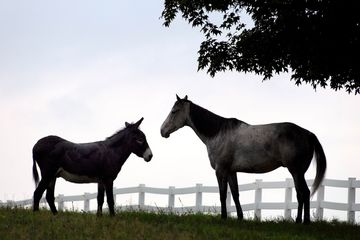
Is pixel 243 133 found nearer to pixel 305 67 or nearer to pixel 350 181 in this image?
pixel 305 67

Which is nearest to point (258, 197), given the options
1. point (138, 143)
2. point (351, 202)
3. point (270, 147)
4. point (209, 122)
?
point (351, 202)

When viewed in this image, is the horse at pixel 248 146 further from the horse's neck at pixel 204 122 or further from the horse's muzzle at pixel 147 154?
the horse's muzzle at pixel 147 154

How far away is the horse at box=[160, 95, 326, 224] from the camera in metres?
18.8

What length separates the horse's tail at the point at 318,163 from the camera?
19453 mm

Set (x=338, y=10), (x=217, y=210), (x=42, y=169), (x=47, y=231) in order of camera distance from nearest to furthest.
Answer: (x=47, y=231) → (x=42, y=169) → (x=338, y=10) → (x=217, y=210)

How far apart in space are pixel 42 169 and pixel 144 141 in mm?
2470

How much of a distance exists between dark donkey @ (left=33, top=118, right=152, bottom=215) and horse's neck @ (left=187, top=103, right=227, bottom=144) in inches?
94.7

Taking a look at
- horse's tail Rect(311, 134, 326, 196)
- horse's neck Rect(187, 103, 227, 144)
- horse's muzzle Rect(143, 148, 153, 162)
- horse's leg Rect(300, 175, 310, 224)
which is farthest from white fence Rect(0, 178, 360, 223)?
horse's muzzle Rect(143, 148, 153, 162)

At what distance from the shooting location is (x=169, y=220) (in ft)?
63.0

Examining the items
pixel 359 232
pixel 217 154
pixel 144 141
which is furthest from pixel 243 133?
pixel 359 232

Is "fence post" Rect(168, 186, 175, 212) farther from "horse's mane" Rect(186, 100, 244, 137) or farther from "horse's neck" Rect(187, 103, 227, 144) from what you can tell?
"horse's mane" Rect(186, 100, 244, 137)

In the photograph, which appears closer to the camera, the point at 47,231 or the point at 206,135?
the point at 47,231

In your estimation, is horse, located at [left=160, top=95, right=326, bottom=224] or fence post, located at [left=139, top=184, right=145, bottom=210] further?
fence post, located at [left=139, top=184, right=145, bottom=210]

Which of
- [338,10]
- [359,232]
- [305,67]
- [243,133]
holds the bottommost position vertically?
[359,232]
